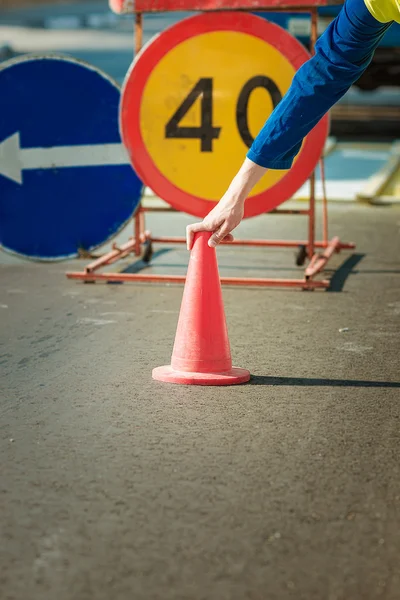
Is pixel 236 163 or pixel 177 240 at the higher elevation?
pixel 236 163

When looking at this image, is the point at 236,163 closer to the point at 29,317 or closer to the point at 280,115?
the point at 29,317

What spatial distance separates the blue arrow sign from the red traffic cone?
240 centimetres

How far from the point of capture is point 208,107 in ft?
23.3

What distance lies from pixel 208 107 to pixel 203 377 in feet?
8.62

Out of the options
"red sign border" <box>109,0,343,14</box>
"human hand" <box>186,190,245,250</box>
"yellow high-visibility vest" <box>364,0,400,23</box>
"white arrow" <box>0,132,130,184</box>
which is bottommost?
"human hand" <box>186,190,245,250</box>

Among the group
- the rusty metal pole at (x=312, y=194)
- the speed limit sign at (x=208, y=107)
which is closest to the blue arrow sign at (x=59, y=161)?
the speed limit sign at (x=208, y=107)

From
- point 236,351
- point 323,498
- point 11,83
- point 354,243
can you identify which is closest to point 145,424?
point 323,498

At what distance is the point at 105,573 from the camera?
2986 millimetres

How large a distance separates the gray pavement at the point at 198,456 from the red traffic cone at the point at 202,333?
12 centimetres

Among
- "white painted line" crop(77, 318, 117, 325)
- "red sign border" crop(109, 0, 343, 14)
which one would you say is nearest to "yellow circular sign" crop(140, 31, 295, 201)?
"red sign border" crop(109, 0, 343, 14)

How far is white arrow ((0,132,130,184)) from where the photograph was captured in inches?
287

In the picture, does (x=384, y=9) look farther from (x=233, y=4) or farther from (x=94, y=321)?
(x=233, y=4)

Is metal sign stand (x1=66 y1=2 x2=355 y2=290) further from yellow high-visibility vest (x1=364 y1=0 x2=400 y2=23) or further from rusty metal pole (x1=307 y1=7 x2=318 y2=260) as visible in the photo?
yellow high-visibility vest (x1=364 y1=0 x2=400 y2=23)

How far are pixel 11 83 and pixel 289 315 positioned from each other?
7.62 feet
